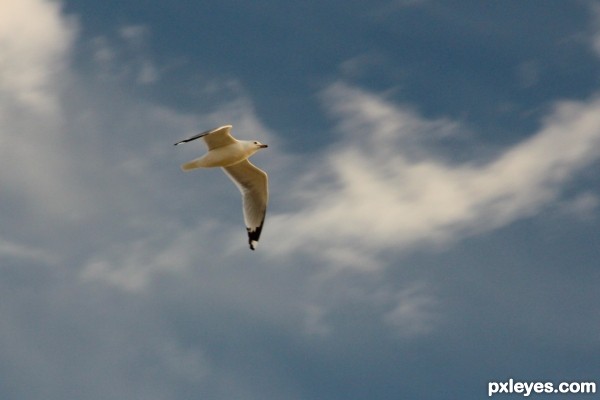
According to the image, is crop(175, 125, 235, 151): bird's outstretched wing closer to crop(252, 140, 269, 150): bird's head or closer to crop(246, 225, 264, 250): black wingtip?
crop(252, 140, 269, 150): bird's head

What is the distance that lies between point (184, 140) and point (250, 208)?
16.0ft

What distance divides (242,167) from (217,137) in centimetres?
203

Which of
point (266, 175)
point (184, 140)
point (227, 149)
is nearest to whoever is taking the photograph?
point (184, 140)

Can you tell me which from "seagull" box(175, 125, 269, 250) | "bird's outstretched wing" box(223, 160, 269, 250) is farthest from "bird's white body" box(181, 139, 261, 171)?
"bird's outstretched wing" box(223, 160, 269, 250)

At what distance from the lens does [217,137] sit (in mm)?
23609

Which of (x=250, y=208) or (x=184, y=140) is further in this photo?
(x=250, y=208)

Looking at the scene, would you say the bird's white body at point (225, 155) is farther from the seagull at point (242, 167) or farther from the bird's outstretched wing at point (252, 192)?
the bird's outstretched wing at point (252, 192)

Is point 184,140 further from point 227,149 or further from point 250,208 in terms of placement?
point 250,208

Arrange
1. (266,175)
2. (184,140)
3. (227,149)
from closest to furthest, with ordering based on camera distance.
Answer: (184,140) → (227,149) → (266,175)

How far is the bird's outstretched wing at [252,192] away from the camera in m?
25.5

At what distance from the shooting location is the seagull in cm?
2377

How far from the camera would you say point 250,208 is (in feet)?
86.8

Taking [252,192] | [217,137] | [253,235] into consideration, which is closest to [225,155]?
[217,137]

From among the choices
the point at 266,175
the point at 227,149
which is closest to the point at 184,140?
the point at 227,149
